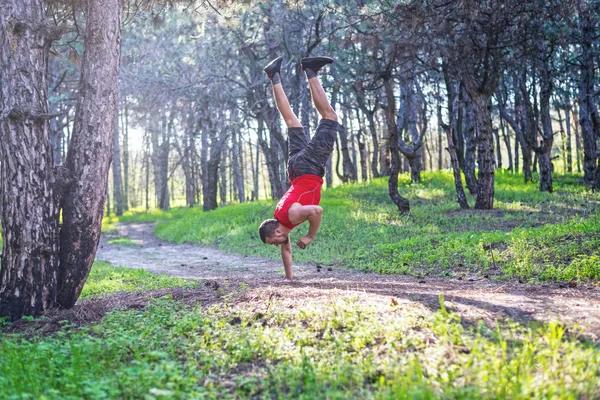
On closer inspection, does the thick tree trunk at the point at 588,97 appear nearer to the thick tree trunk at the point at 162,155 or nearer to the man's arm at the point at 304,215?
the man's arm at the point at 304,215

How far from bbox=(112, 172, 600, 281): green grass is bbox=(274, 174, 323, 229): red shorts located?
130 inches

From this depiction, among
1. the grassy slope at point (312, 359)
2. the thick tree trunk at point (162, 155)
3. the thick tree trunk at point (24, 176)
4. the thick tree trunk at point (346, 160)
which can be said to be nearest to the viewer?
the grassy slope at point (312, 359)

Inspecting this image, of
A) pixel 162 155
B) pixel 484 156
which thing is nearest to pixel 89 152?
pixel 484 156

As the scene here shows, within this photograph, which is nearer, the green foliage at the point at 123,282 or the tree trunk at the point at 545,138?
the green foliage at the point at 123,282

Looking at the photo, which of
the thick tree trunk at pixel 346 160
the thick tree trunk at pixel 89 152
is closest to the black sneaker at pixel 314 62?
the thick tree trunk at pixel 89 152

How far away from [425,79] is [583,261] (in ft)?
75.8

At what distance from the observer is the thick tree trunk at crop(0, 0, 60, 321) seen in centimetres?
598

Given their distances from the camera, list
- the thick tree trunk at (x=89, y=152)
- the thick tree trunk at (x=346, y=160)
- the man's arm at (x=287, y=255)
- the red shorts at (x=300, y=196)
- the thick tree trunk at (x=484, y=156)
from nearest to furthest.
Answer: the thick tree trunk at (x=89, y=152) → the red shorts at (x=300, y=196) → the man's arm at (x=287, y=255) → the thick tree trunk at (x=484, y=156) → the thick tree trunk at (x=346, y=160)

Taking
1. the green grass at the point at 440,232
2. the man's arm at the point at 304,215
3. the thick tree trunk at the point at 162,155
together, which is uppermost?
the thick tree trunk at the point at 162,155

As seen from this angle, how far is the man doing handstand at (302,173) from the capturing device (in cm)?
730

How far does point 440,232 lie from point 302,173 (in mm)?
7472

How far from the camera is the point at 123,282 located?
10008mm

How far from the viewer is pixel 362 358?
410cm

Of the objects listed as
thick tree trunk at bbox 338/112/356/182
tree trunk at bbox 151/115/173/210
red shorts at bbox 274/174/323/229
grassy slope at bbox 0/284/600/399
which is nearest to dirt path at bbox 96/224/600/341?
grassy slope at bbox 0/284/600/399
